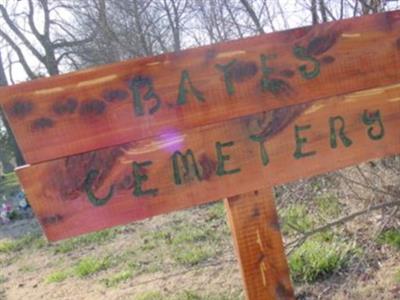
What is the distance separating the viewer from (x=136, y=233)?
18.9 ft

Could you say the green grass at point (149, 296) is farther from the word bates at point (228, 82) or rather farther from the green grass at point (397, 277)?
the word bates at point (228, 82)

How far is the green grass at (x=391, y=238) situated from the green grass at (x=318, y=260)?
0.20 m

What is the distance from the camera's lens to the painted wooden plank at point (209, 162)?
5.35 feet

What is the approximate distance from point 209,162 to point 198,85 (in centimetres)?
26

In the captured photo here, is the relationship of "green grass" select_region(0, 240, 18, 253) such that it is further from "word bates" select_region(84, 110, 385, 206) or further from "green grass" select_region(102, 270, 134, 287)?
"word bates" select_region(84, 110, 385, 206)

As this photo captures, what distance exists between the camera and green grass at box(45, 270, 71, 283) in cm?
454

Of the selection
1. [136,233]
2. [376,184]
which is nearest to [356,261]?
[376,184]

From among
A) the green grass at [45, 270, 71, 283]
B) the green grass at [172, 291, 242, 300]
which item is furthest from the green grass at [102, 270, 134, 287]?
the green grass at [172, 291, 242, 300]

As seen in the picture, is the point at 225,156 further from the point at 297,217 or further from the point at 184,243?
the point at 184,243

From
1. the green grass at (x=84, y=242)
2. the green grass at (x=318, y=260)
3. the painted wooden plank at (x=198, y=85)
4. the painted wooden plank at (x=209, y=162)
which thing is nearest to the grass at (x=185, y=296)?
the green grass at (x=318, y=260)

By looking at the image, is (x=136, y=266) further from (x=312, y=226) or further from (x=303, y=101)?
(x=303, y=101)

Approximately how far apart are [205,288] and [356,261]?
1017mm

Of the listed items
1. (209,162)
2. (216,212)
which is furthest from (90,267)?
(209,162)

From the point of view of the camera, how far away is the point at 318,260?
3352mm
